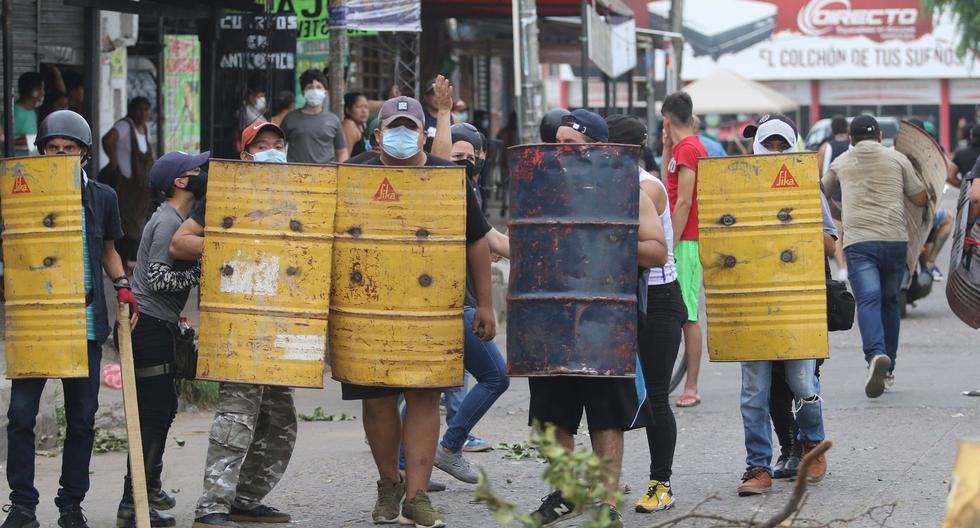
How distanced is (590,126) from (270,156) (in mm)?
1277

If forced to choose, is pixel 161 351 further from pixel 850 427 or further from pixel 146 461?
pixel 850 427

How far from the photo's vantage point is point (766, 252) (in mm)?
6438

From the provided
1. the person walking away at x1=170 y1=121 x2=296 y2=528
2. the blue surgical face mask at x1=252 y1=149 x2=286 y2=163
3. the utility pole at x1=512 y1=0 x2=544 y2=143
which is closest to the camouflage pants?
the person walking away at x1=170 y1=121 x2=296 y2=528

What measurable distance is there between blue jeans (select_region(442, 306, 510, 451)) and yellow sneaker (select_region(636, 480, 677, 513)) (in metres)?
0.84

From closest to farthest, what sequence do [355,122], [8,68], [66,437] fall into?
[66,437] < [8,68] < [355,122]

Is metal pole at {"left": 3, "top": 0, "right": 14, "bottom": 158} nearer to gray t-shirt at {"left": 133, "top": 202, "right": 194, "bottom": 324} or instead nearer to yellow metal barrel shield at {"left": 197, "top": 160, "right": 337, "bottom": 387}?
gray t-shirt at {"left": 133, "top": 202, "right": 194, "bottom": 324}

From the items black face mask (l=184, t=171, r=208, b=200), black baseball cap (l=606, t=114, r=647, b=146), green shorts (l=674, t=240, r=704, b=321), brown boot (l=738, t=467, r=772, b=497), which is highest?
→ black baseball cap (l=606, t=114, r=647, b=146)

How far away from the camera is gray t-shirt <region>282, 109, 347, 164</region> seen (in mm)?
12789

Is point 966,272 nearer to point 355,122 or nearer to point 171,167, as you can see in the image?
point 171,167

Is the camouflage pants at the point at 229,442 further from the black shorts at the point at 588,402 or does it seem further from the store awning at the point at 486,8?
the store awning at the point at 486,8

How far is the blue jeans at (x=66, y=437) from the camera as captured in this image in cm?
582

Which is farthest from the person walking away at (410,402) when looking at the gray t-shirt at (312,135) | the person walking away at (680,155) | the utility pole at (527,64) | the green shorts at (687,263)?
the utility pole at (527,64)

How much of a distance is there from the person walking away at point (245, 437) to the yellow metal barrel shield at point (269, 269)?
0.20m

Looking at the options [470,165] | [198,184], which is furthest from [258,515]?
[470,165]
